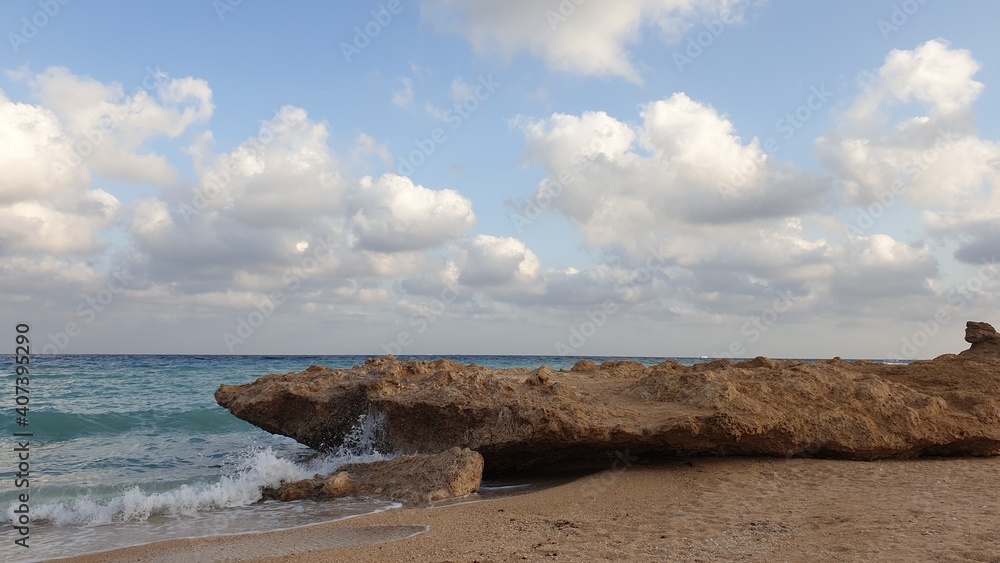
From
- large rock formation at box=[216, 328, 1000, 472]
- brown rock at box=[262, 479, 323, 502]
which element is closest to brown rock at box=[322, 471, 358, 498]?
brown rock at box=[262, 479, 323, 502]

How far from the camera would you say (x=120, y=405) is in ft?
57.6

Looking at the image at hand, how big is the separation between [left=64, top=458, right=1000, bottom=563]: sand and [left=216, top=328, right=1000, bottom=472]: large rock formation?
0.32m

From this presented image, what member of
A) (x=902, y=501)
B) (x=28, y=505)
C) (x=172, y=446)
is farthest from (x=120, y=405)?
(x=902, y=501)

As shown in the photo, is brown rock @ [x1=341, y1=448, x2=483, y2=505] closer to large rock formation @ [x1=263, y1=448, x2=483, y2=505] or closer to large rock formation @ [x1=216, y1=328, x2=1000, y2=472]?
large rock formation @ [x1=263, y1=448, x2=483, y2=505]

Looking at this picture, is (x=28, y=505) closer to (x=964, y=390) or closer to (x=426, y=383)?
(x=426, y=383)

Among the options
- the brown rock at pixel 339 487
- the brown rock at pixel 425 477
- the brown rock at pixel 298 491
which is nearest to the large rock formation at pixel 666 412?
the brown rock at pixel 425 477

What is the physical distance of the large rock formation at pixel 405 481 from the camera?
6754 millimetres

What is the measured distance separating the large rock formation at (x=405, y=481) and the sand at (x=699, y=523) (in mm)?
540

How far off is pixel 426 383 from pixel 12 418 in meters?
13.0

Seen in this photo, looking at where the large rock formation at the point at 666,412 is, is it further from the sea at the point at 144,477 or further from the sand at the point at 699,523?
the sea at the point at 144,477

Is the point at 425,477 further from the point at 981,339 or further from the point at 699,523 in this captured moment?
the point at 981,339

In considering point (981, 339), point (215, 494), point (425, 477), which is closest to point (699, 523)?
Result: point (425, 477)

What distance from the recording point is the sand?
4.32 metres

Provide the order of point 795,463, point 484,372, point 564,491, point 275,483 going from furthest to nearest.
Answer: point 484,372 < point 275,483 < point 795,463 < point 564,491
